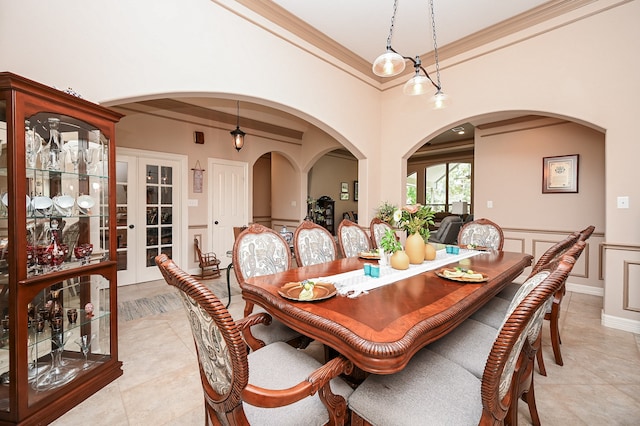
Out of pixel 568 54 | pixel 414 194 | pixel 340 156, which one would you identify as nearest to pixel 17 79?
pixel 568 54

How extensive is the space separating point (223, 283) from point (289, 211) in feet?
8.92

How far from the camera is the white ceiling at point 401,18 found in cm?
291

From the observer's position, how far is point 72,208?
6.18ft

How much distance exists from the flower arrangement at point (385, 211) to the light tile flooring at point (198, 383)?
2197 mm

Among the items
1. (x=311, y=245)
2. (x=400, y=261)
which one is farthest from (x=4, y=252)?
(x=400, y=261)

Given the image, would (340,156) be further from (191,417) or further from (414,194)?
(191,417)

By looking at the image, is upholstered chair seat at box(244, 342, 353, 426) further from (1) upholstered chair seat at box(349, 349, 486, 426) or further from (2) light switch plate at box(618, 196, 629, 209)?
(2) light switch plate at box(618, 196, 629, 209)

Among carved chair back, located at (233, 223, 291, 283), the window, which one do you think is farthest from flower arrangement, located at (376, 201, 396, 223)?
the window

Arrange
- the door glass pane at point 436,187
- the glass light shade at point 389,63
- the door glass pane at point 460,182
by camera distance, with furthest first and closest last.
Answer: the door glass pane at point 436,187, the door glass pane at point 460,182, the glass light shade at point 389,63

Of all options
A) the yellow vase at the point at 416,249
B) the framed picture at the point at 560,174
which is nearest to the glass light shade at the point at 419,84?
the yellow vase at the point at 416,249

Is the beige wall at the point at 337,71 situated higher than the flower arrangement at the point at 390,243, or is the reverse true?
the beige wall at the point at 337,71

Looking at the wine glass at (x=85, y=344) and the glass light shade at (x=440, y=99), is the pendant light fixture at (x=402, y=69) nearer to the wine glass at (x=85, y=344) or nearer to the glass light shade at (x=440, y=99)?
the glass light shade at (x=440, y=99)

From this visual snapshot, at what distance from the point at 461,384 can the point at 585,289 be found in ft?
14.4

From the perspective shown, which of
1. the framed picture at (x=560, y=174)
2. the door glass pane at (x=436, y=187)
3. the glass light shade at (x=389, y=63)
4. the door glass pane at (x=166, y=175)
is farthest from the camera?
the door glass pane at (x=436, y=187)
